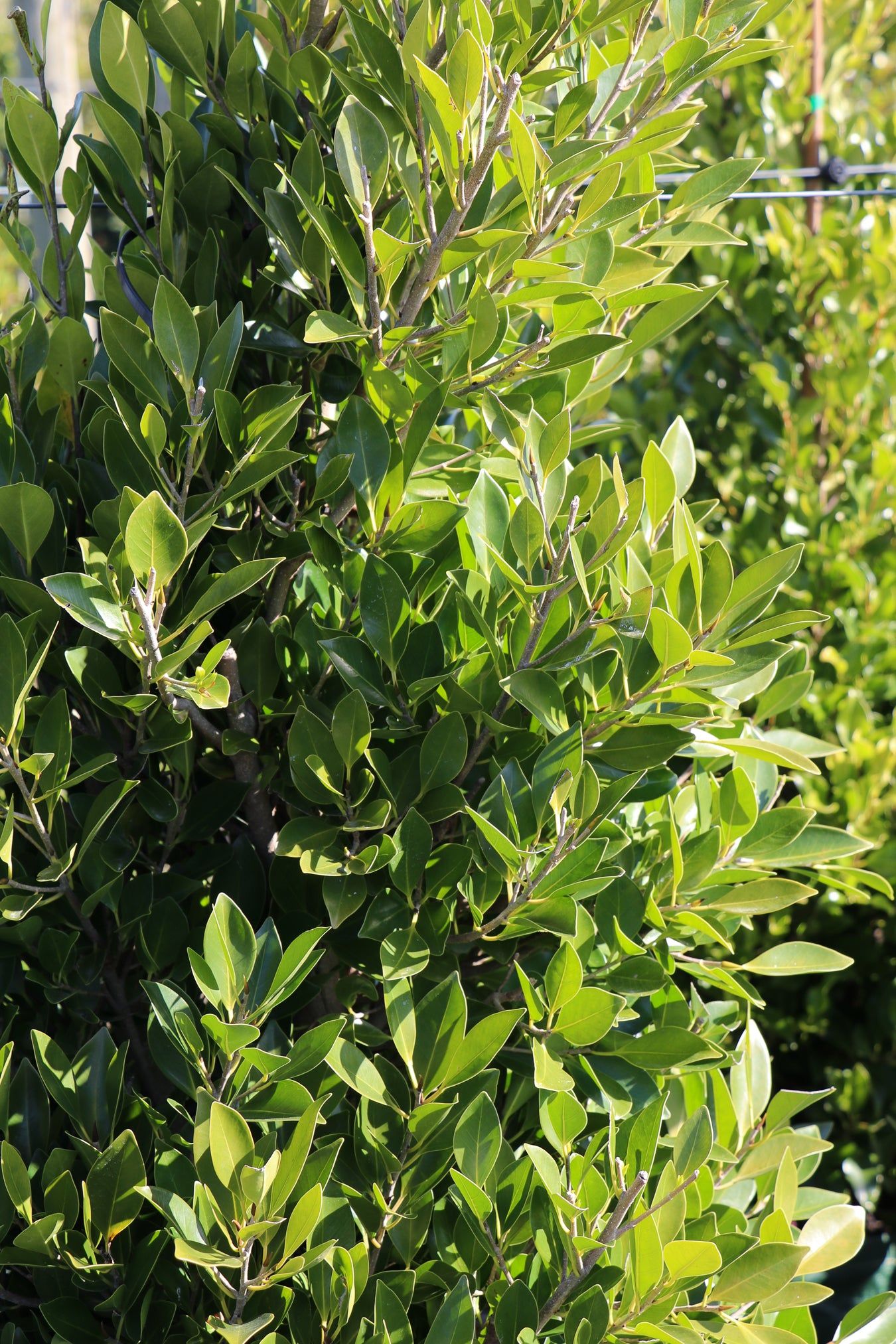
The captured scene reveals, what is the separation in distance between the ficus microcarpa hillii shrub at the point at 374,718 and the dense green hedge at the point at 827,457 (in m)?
1.42

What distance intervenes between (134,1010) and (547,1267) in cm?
46

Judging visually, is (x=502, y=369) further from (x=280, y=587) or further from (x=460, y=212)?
(x=280, y=587)

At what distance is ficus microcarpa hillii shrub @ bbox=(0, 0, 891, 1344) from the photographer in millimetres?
897

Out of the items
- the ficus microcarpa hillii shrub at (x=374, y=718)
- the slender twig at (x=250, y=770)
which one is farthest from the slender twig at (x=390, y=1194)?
the slender twig at (x=250, y=770)

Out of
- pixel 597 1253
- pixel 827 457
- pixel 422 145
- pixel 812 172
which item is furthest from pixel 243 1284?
pixel 812 172

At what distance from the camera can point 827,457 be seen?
2.73m

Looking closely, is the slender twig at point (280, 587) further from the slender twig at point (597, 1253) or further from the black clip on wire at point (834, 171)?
the black clip on wire at point (834, 171)

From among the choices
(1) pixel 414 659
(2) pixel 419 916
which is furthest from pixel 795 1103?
(1) pixel 414 659

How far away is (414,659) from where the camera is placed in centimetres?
102

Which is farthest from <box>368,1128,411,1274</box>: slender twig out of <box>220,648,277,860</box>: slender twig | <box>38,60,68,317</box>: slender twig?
<box>38,60,68,317</box>: slender twig

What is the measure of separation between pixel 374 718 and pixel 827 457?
6.38 ft

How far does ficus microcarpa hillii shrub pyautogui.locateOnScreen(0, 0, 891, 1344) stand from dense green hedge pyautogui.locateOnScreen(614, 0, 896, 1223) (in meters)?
1.42

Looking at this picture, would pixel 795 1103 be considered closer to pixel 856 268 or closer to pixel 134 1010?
pixel 134 1010

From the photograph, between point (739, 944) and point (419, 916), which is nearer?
point (419, 916)
